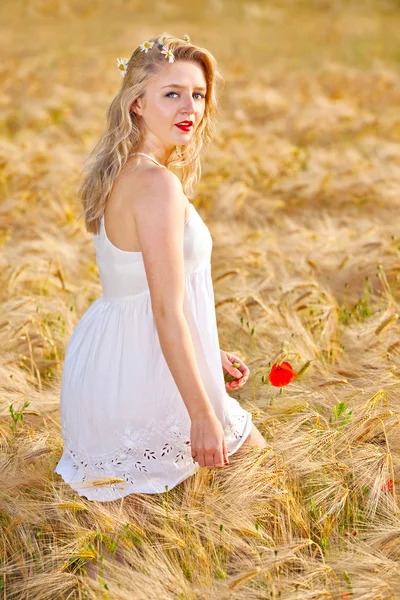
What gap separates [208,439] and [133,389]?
0.29 m

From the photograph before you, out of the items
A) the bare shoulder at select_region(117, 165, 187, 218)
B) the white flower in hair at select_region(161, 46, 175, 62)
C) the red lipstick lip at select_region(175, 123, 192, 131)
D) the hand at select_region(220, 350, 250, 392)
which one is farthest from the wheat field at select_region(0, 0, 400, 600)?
the white flower in hair at select_region(161, 46, 175, 62)

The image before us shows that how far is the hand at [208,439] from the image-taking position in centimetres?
179

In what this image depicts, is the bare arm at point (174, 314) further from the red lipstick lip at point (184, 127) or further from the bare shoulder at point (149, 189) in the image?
the red lipstick lip at point (184, 127)

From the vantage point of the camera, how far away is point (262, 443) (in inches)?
84.7

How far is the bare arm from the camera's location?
70.1 inches

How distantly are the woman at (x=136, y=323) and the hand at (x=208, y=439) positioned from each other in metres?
0.14

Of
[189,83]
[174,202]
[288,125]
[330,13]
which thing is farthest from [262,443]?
[330,13]

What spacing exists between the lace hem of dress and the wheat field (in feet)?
0.23

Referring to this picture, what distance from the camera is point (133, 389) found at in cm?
199

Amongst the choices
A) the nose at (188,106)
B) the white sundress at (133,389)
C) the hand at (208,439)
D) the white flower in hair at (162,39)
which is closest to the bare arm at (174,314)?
the hand at (208,439)

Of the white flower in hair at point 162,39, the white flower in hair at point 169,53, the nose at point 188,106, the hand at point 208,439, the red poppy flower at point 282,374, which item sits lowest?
the red poppy flower at point 282,374

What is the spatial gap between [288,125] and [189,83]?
4926mm

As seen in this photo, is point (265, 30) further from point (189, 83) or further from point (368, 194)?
point (189, 83)

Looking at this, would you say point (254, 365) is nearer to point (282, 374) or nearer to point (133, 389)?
point (282, 374)
